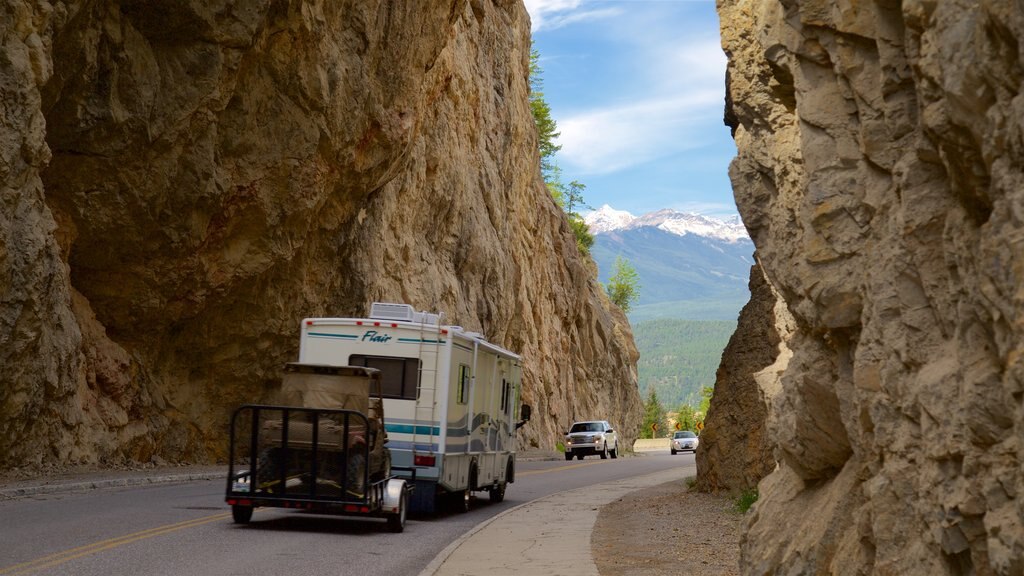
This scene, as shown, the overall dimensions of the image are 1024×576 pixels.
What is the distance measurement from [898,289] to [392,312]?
507 inches

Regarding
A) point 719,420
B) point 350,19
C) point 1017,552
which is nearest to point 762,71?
point 1017,552

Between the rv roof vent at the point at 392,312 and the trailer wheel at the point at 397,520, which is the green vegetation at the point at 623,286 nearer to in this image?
the rv roof vent at the point at 392,312

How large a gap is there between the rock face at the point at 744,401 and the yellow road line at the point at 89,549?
34.3 feet

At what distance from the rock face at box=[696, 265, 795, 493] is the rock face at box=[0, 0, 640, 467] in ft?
22.3

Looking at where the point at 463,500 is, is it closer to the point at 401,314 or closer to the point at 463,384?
the point at 463,384

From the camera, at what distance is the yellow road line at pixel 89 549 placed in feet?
33.9

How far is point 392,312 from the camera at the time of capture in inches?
712

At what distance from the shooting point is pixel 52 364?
80.4 feet

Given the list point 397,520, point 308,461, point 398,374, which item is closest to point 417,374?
point 398,374

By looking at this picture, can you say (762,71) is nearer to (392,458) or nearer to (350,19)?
(392,458)

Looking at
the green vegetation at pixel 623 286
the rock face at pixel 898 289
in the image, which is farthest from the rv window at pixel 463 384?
the green vegetation at pixel 623 286

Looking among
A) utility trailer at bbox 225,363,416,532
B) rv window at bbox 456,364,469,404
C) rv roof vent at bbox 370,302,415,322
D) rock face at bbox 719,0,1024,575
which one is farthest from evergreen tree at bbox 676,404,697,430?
rock face at bbox 719,0,1024,575

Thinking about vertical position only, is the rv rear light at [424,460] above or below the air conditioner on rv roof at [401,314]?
below

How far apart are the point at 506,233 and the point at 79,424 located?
→ 30755 mm
